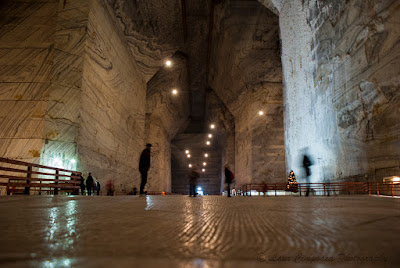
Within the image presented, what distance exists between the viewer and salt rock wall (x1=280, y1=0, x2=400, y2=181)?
248 inches

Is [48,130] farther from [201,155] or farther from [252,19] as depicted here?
[201,155]

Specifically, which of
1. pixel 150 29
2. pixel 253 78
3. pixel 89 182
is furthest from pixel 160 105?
pixel 89 182

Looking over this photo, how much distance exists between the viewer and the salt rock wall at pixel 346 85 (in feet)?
20.7

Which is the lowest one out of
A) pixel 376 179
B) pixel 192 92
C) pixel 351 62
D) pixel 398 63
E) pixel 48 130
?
pixel 376 179

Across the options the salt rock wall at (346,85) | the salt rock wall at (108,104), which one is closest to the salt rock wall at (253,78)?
the salt rock wall at (346,85)

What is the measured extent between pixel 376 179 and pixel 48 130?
384 inches

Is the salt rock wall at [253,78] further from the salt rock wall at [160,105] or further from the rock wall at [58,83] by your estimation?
the rock wall at [58,83]

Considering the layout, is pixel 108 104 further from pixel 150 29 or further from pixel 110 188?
pixel 150 29

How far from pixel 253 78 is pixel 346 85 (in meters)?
10.3

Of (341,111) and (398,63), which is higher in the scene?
(398,63)

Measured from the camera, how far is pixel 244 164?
20031 millimetres

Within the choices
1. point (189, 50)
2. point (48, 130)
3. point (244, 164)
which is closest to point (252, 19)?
point (189, 50)

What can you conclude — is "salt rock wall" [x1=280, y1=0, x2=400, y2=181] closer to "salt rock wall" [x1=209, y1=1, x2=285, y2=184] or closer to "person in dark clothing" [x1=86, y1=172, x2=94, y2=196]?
"salt rock wall" [x1=209, y1=1, x2=285, y2=184]

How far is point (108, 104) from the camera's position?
1198 centimetres
